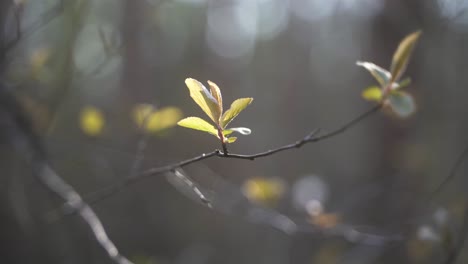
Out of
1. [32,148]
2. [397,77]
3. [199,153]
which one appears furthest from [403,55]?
[199,153]

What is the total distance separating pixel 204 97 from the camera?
1.76ft

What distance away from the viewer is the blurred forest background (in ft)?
4.13

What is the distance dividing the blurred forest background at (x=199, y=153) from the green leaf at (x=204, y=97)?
364 millimetres

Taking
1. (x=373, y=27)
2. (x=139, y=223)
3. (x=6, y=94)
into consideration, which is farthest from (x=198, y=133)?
(x=6, y=94)

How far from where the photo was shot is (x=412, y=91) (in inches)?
70.9

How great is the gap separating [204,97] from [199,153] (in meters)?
3.04

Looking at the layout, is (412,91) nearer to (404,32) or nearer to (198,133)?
(404,32)

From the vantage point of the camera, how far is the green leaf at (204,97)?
1.72 ft

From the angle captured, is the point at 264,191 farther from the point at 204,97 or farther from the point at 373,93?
the point at 204,97

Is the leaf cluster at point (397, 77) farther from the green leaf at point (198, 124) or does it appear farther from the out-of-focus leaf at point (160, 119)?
the out-of-focus leaf at point (160, 119)

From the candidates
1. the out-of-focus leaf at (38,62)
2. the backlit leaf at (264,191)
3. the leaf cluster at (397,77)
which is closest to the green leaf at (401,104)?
the leaf cluster at (397,77)

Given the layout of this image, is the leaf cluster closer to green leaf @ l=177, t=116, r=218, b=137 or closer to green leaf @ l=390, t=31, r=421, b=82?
green leaf @ l=390, t=31, r=421, b=82

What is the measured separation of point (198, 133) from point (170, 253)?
3.58 feet

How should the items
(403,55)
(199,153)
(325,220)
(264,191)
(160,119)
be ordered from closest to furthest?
(403,55) < (160,119) < (325,220) < (264,191) < (199,153)
